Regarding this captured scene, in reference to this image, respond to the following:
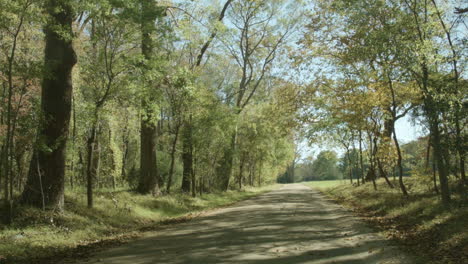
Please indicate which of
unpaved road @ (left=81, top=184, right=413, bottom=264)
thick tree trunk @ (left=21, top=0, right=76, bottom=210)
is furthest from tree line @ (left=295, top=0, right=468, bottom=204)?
thick tree trunk @ (left=21, top=0, right=76, bottom=210)

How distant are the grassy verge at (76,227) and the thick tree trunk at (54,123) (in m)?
0.65

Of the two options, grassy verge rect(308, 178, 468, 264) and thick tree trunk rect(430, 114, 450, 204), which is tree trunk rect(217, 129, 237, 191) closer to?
grassy verge rect(308, 178, 468, 264)

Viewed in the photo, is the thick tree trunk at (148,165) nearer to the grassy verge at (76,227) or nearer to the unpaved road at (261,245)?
the grassy verge at (76,227)

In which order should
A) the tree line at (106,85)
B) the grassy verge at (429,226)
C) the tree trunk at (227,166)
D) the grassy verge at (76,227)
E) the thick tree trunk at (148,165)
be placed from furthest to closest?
the tree trunk at (227,166) < the thick tree trunk at (148,165) < the tree line at (106,85) < the grassy verge at (76,227) < the grassy verge at (429,226)

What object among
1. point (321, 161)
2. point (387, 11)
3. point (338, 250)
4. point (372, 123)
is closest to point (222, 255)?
point (338, 250)

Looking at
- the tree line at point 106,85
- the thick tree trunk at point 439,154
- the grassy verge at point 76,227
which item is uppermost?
the tree line at point 106,85

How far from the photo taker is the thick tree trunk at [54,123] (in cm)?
1062

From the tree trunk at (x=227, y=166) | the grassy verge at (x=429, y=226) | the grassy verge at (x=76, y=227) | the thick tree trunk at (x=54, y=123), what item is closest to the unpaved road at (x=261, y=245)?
the grassy verge at (x=429, y=226)

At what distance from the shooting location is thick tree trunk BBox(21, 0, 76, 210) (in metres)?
10.6

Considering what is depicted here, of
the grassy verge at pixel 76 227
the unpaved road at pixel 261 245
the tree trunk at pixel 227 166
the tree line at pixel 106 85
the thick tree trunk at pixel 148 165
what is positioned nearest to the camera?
the unpaved road at pixel 261 245

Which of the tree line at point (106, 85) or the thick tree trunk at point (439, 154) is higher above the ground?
the tree line at point (106, 85)

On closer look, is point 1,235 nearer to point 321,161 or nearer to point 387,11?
point 387,11

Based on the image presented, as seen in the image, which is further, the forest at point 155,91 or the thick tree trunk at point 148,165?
the thick tree trunk at point 148,165

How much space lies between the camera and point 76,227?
1031cm
